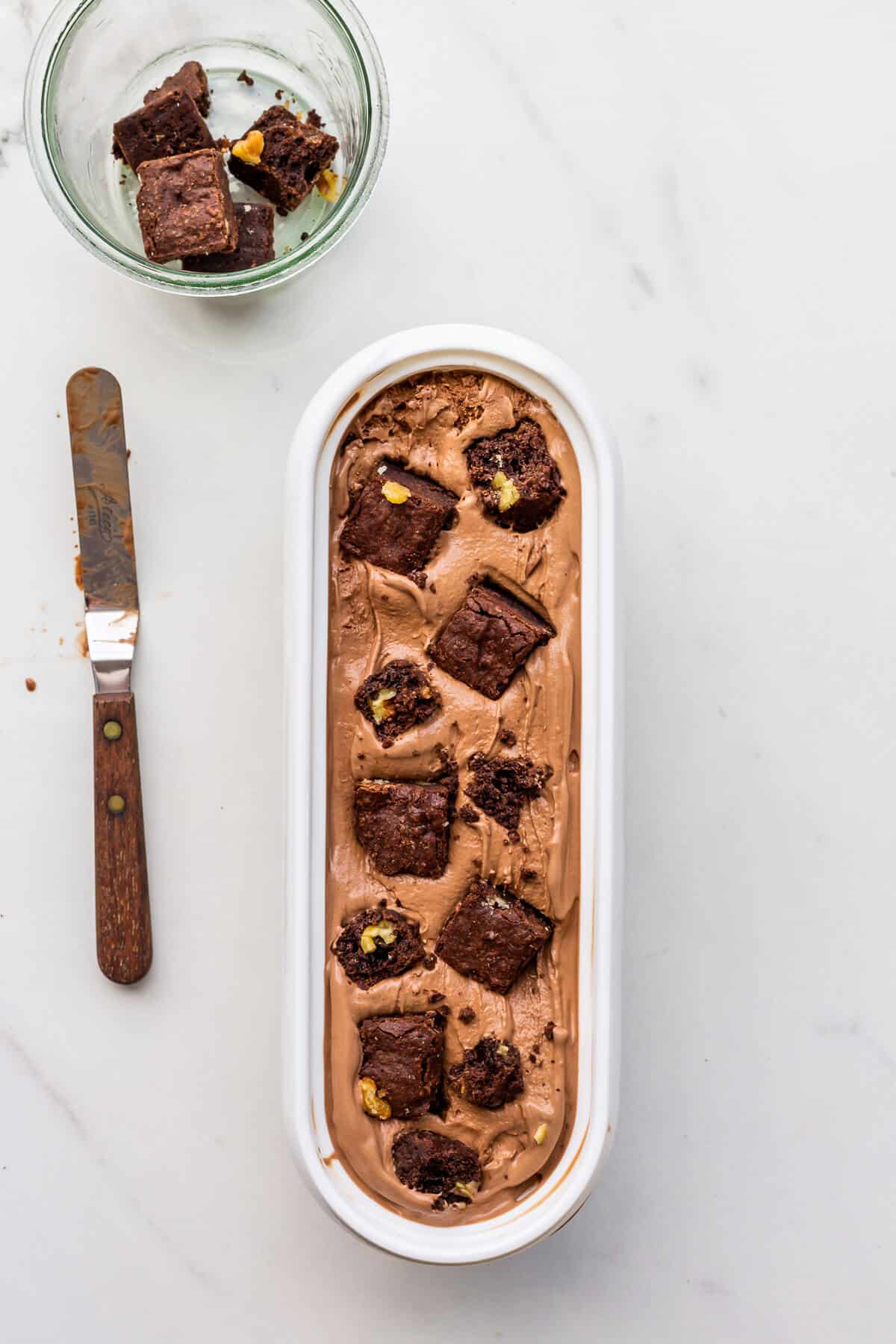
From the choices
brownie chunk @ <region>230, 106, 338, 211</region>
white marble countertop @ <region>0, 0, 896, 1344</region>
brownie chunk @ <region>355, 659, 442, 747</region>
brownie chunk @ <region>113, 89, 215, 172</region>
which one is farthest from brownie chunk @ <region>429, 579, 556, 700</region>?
brownie chunk @ <region>113, 89, 215, 172</region>

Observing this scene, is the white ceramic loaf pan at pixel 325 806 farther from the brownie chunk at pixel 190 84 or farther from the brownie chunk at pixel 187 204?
the brownie chunk at pixel 190 84

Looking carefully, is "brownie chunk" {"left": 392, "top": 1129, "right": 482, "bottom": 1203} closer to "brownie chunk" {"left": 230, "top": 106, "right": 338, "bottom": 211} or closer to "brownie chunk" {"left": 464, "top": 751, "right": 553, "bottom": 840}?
"brownie chunk" {"left": 464, "top": 751, "right": 553, "bottom": 840}

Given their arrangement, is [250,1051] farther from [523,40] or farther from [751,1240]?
[523,40]

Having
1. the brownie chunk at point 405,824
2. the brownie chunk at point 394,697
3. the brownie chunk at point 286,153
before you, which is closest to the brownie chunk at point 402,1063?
the brownie chunk at point 405,824

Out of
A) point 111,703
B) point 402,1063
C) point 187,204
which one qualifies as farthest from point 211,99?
point 402,1063

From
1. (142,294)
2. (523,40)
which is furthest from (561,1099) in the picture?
(523,40)

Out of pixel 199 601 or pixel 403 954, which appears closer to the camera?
pixel 403 954

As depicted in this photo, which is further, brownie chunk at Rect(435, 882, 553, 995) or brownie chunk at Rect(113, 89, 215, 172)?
brownie chunk at Rect(113, 89, 215, 172)
